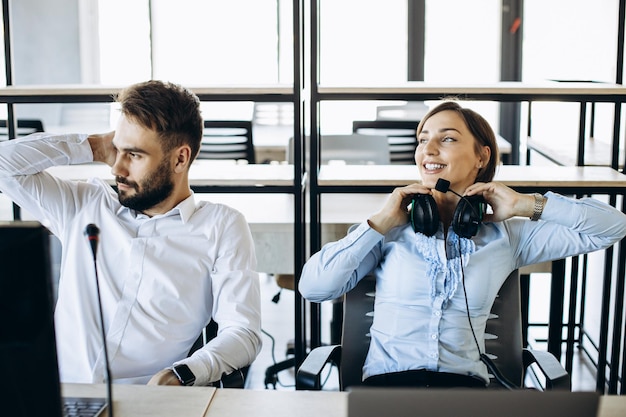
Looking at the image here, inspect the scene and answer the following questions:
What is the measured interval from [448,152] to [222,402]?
3.02ft

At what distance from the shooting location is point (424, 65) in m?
6.18

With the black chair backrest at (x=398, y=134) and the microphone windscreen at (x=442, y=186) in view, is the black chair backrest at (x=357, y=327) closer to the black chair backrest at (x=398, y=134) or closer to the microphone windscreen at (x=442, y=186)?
the microphone windscreen at (x=442, y=186)

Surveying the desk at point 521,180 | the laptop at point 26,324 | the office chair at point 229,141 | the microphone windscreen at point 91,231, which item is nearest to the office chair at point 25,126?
the office chair at point 229,141

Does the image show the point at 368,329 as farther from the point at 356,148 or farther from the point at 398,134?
the point at 398,134

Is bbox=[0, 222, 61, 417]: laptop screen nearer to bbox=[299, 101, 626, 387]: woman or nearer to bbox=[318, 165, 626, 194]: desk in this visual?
bbox=[299, 101, 626, 387]: woman

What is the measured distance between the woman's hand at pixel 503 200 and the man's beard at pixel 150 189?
76cm

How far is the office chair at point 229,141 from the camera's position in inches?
186

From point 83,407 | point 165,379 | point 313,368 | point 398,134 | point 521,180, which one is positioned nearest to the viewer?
point 83,407

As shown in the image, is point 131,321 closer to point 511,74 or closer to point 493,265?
point 493,265

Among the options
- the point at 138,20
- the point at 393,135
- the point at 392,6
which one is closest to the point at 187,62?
the point at 138,20

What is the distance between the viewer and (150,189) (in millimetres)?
1934

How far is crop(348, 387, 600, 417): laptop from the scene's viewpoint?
0.99m

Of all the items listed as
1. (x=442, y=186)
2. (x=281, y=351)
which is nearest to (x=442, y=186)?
(x=442, y=186)

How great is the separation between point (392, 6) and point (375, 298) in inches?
177
